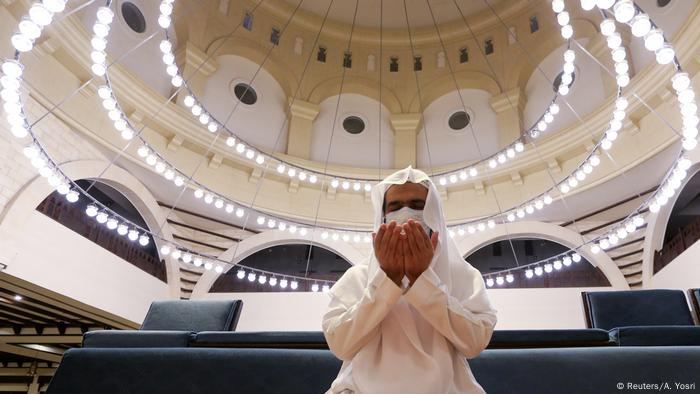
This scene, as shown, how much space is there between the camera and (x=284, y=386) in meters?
2.22

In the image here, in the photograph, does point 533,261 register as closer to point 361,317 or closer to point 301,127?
point 301,127

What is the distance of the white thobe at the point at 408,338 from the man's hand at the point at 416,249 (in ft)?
0.10

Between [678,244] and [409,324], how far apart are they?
823 cm

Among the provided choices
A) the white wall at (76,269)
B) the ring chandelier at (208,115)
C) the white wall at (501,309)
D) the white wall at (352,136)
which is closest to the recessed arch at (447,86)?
the white wall at (352,136)

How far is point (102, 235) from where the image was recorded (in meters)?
8.09

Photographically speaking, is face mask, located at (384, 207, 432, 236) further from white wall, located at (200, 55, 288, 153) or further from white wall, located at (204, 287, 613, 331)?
white wall, located at (200, 55, 288, 153)

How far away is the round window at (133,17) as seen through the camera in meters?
8.98

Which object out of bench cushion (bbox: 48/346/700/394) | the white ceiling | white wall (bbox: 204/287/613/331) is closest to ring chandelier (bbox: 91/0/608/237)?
white wall (bbox: 204/287/613/331)

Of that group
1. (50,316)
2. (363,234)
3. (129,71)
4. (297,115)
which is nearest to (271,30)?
(297,115)

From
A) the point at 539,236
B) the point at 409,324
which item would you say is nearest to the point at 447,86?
the point at 539,236

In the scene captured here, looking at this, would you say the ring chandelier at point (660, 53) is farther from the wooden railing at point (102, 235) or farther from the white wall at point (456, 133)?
the wooden railing at point (102, 235)

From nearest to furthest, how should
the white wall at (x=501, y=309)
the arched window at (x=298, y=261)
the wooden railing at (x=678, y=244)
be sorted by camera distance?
1. the wooden railing at (x=678, y=244)
2. the white wall at (x=501, y=309)
3. the arched window at (x=298, y=261)

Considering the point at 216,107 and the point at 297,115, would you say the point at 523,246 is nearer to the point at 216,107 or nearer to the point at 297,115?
the point at 297,115

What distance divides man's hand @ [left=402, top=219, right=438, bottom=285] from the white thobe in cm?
3
